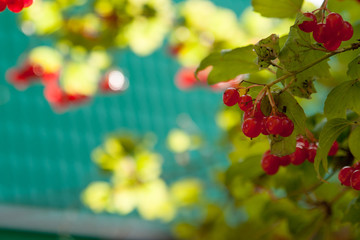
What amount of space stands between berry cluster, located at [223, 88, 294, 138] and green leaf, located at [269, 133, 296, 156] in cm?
3

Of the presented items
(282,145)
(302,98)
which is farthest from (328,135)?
(302,98)

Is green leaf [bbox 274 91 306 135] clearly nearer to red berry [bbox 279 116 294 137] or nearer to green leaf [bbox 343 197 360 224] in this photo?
red berry [bbox 279 116 294 137]

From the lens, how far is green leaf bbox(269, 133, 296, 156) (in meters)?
0.85

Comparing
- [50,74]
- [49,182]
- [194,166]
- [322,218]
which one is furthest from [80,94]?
[49,182]

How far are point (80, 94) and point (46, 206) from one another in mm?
1921

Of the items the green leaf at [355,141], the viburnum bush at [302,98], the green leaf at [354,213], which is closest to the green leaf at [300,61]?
the viburnum bush at [302,98]

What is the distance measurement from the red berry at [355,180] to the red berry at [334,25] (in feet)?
0.69

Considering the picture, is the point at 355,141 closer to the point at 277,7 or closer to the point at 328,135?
the point at 328,135

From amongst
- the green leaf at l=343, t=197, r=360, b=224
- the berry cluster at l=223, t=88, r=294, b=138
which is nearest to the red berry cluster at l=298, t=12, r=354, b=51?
the berry cluster at l=223, t=88, r=294, b=138

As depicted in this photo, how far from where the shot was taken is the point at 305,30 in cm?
80

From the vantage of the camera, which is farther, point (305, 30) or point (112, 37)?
point (112, 37)

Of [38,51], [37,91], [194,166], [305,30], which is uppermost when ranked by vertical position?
[37,91]

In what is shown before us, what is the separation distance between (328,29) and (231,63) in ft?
0.81

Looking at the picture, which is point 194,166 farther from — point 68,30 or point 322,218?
point 322,218
